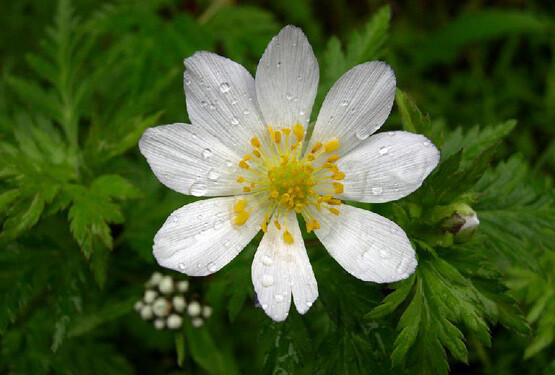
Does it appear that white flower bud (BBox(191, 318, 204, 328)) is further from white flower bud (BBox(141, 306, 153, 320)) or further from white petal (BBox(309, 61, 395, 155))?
white petal (BBox(309, 61, 395, 155))

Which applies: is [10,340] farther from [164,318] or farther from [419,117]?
[419,117]

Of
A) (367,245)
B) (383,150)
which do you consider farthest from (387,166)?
(367,245)

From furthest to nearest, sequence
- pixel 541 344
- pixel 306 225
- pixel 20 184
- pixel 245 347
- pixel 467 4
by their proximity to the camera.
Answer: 1. pixel 467 4
2. pixel 245 347
3. pixel 541 344
4. pixel 20 184
5. pixel 306 225

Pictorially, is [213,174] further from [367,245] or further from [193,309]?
[193,309]

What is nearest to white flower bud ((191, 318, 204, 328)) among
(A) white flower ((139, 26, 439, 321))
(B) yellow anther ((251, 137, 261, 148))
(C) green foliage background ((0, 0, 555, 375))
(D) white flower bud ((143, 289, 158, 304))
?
(C) green foliage background ((0, 0, 555, 375))

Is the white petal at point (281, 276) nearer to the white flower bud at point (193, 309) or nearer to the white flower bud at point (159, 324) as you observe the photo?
the white flower bud at point (193, 309)

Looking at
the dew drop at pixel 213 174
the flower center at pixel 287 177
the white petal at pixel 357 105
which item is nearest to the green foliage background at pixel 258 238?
the white petal at pixel 357 105

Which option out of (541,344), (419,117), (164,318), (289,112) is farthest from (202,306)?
(541,344)
